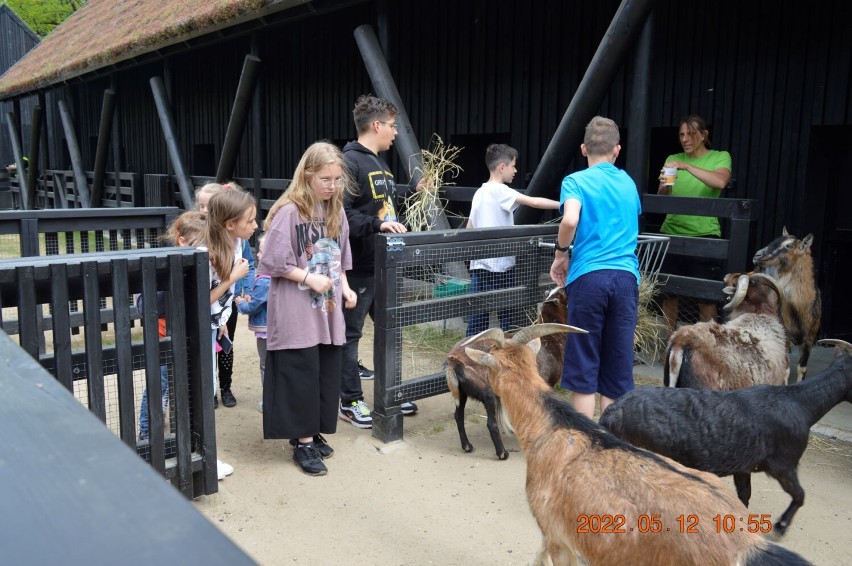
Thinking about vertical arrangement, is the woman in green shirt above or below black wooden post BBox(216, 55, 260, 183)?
below

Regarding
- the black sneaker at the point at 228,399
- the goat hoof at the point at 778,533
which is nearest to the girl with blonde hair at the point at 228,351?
the black sneaker at the point at 228,399

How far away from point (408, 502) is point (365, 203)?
2.09m

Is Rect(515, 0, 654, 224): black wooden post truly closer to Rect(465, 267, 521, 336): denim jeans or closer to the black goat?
Rect(465, 267, 521, 336): denim jeans

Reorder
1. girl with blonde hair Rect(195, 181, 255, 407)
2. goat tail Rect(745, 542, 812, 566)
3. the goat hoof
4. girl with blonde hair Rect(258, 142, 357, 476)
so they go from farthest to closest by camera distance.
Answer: girl with blonde hair Rect(195, 181, 255, 407), girl with blonde hair Rect(258, 142, 357, 476), the goat hoof, goat tail Rect(745, 542, 812, 566)

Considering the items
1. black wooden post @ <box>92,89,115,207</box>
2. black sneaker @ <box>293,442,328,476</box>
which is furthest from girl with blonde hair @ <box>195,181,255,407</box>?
black wooden post @ <box>92,89,115,207</box>

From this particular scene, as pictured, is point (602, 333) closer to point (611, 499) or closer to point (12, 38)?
point (611, 499)

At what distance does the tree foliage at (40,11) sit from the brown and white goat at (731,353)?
40113 millimetres

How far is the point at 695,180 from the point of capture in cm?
632

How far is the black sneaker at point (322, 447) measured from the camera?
4.47 meters

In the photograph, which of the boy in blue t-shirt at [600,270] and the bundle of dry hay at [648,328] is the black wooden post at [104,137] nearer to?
the bundle of dry hay at [648,328]

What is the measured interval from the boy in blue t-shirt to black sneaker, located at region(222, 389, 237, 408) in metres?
2.62

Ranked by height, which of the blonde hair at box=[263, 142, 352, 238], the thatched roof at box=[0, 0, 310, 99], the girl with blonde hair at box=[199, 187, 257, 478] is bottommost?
the girl with blonde hair at box=[199, 187, 257, 478]

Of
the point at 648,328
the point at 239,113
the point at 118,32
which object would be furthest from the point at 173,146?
the point at 648,328

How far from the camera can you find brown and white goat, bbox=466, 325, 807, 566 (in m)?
2.25
